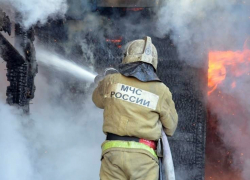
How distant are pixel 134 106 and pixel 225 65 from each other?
3322 mm

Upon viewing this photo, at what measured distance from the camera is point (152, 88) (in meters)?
3.47

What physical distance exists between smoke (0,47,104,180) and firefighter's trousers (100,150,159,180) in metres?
2.52

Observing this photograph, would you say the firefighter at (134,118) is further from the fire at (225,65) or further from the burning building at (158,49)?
the fire at (225,65)

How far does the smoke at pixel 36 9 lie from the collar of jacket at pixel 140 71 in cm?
187

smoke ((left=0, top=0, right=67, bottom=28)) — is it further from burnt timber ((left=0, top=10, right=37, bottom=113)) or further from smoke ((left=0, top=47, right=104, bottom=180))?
A: smoke ((left=0, top=47, right=104, bottom=180))

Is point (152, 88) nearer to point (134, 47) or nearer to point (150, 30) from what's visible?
point (134, 47)

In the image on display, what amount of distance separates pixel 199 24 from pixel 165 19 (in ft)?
1.97

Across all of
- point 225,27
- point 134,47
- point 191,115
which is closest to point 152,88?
point 134,47

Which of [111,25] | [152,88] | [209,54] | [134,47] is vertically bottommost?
[152,88]

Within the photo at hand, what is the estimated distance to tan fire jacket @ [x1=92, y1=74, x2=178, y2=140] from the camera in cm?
338

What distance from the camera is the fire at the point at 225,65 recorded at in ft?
19.6

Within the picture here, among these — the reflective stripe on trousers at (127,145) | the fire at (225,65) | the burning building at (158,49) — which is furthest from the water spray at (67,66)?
the reflective stripe on trousers at (127,145)

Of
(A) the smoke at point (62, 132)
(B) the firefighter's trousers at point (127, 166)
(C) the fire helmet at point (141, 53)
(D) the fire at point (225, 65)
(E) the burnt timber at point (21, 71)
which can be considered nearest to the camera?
(B) the firefighter's trousers at point (127, 166)

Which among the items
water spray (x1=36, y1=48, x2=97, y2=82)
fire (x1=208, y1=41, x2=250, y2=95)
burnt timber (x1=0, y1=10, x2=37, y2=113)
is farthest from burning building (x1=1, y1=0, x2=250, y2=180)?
burnt timber (x1=0, y1=10, x2=37, y2=113)
